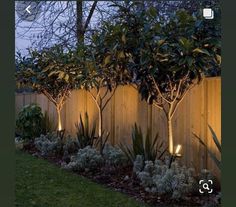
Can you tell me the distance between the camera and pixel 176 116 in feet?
14.4

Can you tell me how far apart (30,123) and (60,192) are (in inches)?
194

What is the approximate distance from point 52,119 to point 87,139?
272 centimetres

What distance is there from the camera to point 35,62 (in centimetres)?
735

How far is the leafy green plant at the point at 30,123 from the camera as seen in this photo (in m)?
8.73

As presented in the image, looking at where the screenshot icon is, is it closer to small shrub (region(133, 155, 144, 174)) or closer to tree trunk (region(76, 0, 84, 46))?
small shrub (region(133, 155, 144, 174))

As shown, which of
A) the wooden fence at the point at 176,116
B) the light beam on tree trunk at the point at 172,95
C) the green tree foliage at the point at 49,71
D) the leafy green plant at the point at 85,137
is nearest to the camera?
the wooden fence at the point at 176,116

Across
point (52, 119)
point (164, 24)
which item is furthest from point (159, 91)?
point (52, 119)

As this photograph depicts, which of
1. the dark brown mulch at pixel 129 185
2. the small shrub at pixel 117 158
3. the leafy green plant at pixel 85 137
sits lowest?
the dark brown mulch at pixel 129 185

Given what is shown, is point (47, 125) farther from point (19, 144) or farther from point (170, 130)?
point (170, 130)

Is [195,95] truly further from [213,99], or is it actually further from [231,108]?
[231,108]

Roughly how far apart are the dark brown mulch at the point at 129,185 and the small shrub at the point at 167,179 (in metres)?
0.06

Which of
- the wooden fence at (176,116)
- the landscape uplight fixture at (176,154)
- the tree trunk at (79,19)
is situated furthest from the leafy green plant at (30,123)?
the landscape uplight fixture at (176,154)

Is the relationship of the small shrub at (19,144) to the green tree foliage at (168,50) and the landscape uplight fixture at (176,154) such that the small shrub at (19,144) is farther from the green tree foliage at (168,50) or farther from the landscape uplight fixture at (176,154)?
the landscape uplight fixture at (176,154)

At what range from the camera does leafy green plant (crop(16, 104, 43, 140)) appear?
8.73m
